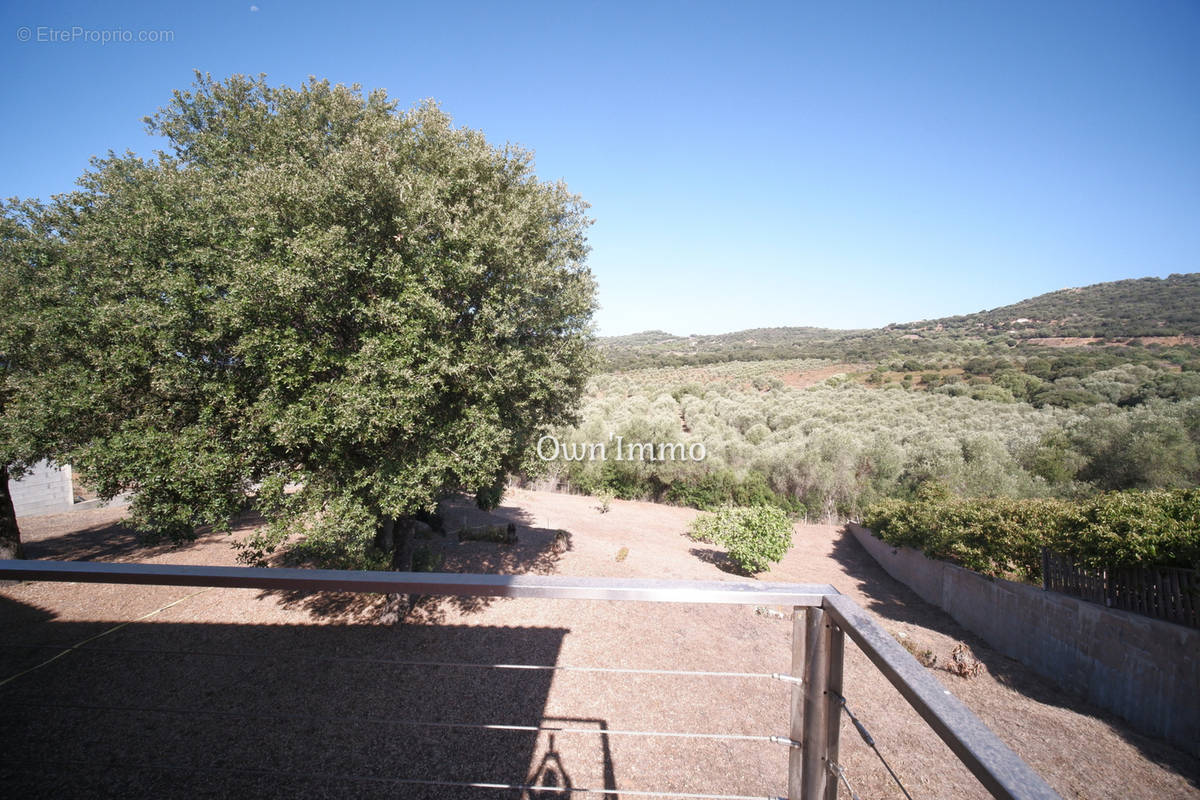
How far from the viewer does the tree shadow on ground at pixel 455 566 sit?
8062mm

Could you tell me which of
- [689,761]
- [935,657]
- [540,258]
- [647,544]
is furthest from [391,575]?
[647,544]

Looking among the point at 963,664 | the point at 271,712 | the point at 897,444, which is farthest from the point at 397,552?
the point at 897,444

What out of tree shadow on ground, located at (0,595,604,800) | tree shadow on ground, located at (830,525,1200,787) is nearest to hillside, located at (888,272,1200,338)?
tree shadow on ground, located at (830,525,1200,787)

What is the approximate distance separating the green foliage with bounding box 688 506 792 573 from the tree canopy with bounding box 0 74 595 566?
25.9 ft

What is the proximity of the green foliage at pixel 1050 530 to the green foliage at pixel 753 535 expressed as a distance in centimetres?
336

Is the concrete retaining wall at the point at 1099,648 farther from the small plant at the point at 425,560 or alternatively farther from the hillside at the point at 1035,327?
the hillside at the point at 1035,327

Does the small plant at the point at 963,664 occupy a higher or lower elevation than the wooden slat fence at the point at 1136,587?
lower

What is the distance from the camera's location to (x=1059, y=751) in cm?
637

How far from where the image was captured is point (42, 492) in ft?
46.6

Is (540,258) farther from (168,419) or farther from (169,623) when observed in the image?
(169,623)

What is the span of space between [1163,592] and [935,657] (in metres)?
3.18

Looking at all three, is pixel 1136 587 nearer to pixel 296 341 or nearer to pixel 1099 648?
pixel 1099 648

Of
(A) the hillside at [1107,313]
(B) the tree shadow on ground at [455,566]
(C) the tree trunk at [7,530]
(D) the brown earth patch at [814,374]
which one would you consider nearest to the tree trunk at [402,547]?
(B) the tree shadow on ground at [455,566]

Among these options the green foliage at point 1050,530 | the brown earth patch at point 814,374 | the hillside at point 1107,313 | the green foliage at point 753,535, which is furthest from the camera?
the brown earth patch at point 814,374
